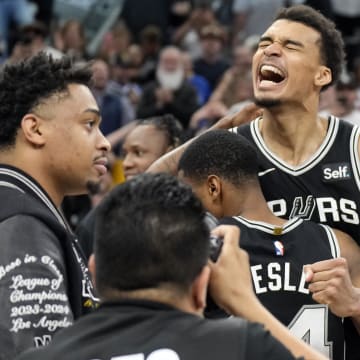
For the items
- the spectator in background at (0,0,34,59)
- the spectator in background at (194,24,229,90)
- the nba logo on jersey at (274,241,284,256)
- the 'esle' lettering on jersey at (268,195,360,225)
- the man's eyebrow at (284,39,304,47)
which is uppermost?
the spectator in background at (0,0,34,59)

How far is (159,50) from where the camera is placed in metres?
13.4

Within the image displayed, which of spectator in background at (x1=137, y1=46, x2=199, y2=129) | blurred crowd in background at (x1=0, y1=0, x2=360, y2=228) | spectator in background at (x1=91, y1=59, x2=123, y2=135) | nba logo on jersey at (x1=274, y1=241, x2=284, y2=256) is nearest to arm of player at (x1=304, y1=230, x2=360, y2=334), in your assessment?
nba logo on jersey at (x1=274, y1=241, x2=284, y2=256)

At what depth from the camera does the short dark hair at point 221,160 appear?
13.6 ft

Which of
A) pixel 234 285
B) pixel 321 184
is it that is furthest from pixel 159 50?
pixel 234 285

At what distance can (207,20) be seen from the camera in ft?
45.4

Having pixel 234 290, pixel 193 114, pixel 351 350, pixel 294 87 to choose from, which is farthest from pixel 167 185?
pixel 193 114

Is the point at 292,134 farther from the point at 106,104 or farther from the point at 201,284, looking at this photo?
the point at 106,104

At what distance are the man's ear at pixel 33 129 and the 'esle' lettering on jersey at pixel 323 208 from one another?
1.33 m

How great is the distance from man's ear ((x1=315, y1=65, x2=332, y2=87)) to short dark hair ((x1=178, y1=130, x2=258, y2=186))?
29.7 inches

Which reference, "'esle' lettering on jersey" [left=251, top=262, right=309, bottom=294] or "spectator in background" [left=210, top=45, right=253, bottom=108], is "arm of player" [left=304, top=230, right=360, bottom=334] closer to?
"'esle' lettering on jersey" [left=251, top=262, right=309, bottom=294]

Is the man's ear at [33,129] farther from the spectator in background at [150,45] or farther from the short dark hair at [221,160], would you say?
the spectator in background at [150,45]

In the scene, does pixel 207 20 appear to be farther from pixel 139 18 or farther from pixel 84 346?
pixel 84 346

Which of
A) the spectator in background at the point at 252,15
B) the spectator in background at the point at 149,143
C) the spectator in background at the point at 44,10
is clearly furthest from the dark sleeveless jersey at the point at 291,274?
the spectator in background at the point at 44,10

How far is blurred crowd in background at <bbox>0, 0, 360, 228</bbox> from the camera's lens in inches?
397
